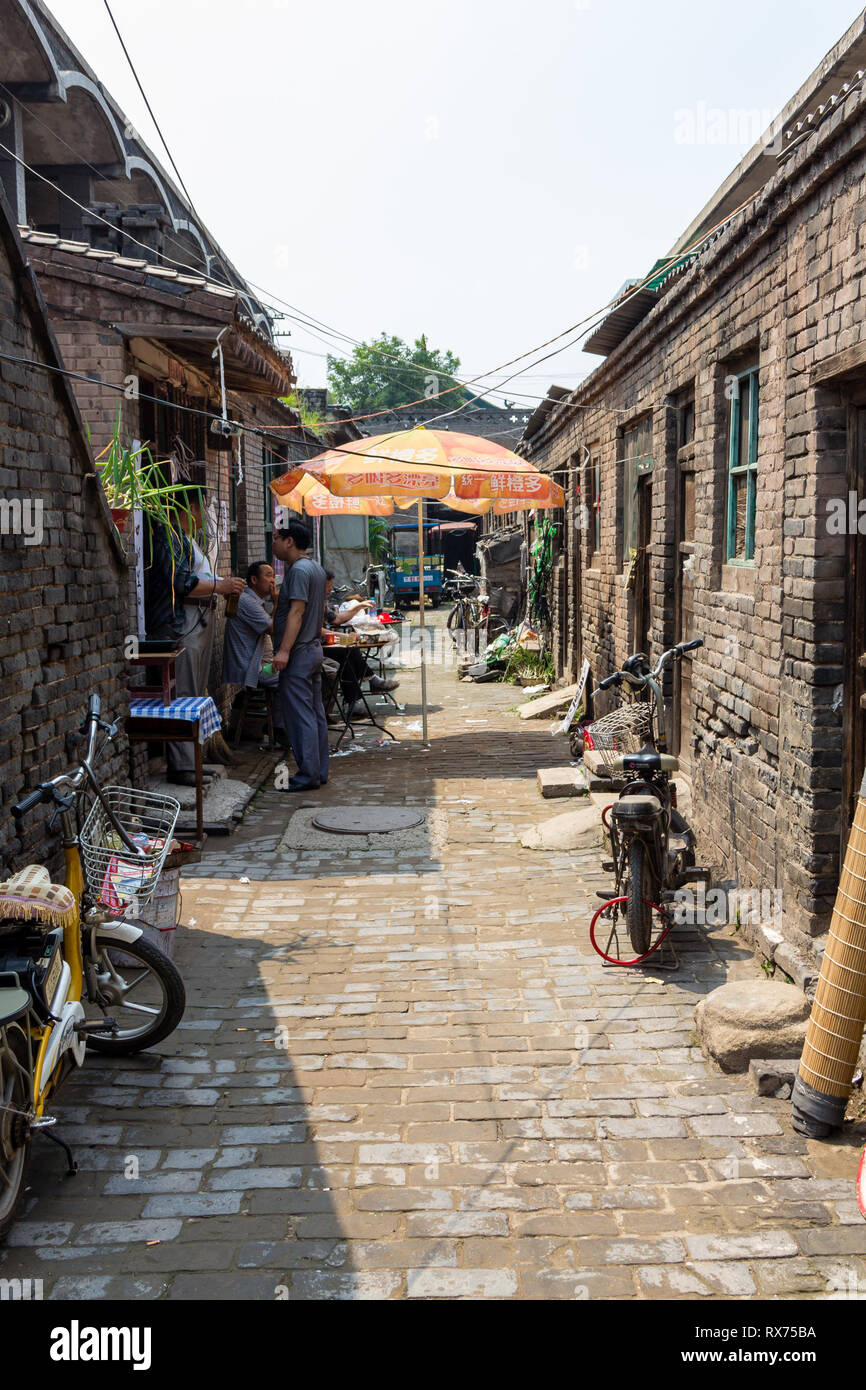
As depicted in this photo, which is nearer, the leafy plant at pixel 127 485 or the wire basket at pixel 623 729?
the wire basket at pixel 623 729

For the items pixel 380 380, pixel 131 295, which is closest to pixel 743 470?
pixel 131 295

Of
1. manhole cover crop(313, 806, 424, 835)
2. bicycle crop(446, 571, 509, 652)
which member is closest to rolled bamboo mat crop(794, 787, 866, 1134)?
manhole cover crop(313, 806, 424, 835)

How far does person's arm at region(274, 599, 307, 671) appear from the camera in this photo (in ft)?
29.7

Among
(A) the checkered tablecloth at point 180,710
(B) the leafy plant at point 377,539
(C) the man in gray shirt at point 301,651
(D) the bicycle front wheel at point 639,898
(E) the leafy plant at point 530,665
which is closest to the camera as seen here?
(D) the bicycle front wheel at point 639,898

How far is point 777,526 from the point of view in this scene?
528 centimetres

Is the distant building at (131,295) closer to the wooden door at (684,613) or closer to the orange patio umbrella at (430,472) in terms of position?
the orange patio umbrella at (430,472)

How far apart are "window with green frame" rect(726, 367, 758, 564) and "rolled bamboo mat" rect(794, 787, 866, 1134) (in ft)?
8.99

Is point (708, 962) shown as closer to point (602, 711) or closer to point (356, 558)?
point (602, 711)

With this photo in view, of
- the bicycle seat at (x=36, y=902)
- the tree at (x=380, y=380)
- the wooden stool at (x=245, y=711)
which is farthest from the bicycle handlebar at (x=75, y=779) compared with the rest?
the tree at (x=380, y=380)

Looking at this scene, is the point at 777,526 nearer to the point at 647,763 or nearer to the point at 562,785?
the point at 647,763

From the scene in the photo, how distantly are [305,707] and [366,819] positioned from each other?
1.48 meters

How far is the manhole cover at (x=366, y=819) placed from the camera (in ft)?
25.9

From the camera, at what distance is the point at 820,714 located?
465 centimetres

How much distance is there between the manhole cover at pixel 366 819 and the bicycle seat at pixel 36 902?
4223 mm
